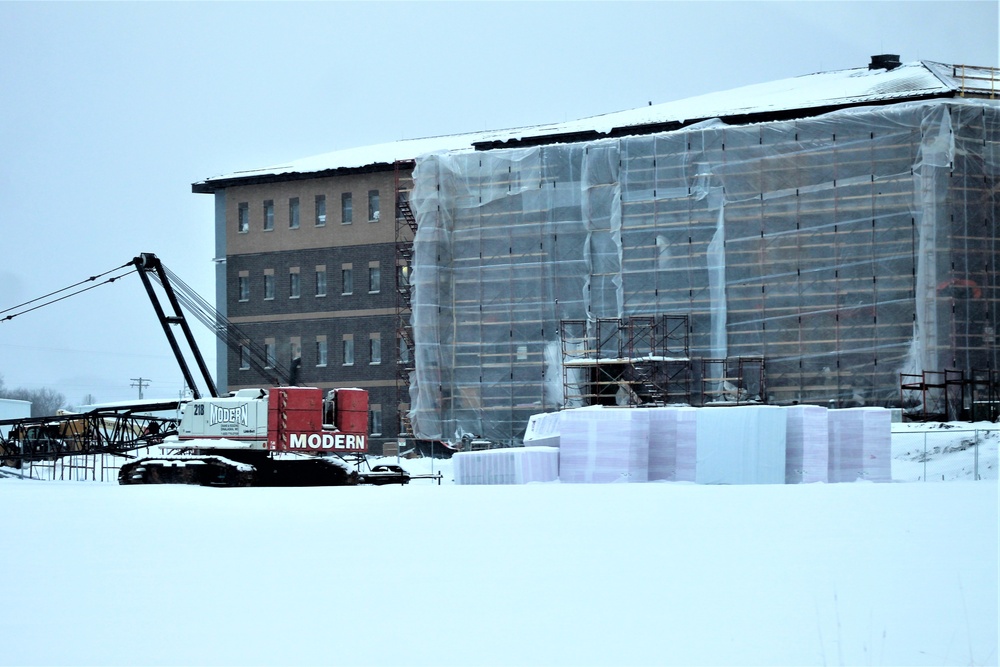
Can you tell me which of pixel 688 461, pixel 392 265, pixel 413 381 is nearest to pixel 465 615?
pixel 688 461

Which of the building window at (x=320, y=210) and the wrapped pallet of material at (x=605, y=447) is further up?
the building window at (x=320, y=210)

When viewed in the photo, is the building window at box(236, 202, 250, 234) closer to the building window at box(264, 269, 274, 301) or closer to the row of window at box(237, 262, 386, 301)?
the row of window at box(237, 262, 386, 301)

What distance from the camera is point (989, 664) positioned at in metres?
8.96

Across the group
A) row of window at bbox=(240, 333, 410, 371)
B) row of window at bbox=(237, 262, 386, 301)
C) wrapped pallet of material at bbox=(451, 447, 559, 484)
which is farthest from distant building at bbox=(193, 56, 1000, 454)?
wrapped pallet of material at bbox=(451, 447, 559, 484)

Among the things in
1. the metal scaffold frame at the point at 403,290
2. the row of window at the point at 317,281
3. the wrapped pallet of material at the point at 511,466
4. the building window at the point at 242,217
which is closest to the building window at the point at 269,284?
the row of window at the point at 317,281

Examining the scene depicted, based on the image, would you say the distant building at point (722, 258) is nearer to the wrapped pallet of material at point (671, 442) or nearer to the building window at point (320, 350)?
the building window at point (320, 350)

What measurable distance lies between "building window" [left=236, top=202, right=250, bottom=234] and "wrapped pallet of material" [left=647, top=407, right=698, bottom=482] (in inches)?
1446

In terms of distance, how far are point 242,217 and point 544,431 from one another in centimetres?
3387

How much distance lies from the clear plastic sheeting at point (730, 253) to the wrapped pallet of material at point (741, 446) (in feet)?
41.8

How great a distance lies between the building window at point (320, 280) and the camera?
200ft

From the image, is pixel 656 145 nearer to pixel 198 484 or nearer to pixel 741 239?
pixel 741 239

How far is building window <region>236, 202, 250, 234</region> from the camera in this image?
6322cm

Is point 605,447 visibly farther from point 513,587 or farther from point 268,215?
point 268,215

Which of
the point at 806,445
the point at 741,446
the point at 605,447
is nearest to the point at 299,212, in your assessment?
the point at 605,447
